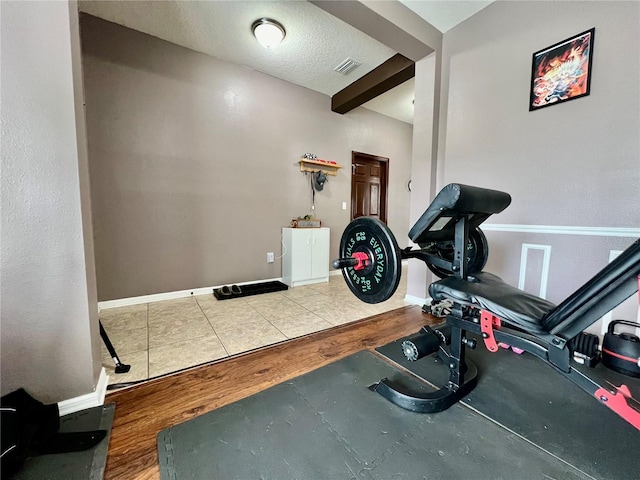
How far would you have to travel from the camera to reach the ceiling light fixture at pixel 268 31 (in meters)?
2.26

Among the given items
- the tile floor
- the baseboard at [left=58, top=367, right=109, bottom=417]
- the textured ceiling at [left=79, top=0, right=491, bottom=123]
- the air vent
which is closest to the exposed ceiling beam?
the textured ceiling at [left=79, top=0, right=491, bottom=123]

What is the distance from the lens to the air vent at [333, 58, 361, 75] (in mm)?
2873

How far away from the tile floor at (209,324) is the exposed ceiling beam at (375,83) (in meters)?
2.52

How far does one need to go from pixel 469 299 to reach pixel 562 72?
1.94m

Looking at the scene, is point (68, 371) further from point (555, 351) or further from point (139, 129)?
point (139, 129)

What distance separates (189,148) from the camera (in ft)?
9.04

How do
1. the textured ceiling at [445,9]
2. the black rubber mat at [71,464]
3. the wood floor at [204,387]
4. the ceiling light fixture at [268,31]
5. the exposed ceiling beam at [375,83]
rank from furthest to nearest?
the exposed ceiling beam at [375,83] < the ceiling light fixture at [268,31] < the textured ceiling at [445,9] < the wood floor at [204,387] < the black rubber mat at [71,464]

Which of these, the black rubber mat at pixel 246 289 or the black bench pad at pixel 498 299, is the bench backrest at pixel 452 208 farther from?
the black rubber mat at pixel 246 289

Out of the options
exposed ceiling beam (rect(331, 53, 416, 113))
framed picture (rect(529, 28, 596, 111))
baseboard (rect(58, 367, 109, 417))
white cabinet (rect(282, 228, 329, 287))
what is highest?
exposed ceiling beam (rect(331, 53, 416, 113))

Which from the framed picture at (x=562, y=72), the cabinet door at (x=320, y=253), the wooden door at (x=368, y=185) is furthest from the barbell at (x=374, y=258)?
the wooden door at (x=368, y=185)

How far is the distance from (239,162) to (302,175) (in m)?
0.90

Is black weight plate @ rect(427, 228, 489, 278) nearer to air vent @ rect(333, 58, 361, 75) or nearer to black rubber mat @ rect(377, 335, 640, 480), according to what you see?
black rubber mat @ rect(377, 335, 640, 480)

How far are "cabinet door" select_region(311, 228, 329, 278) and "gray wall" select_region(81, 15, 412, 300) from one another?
1.45 ft

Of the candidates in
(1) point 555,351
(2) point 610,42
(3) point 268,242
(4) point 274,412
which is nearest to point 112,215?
(3) point 268,242
